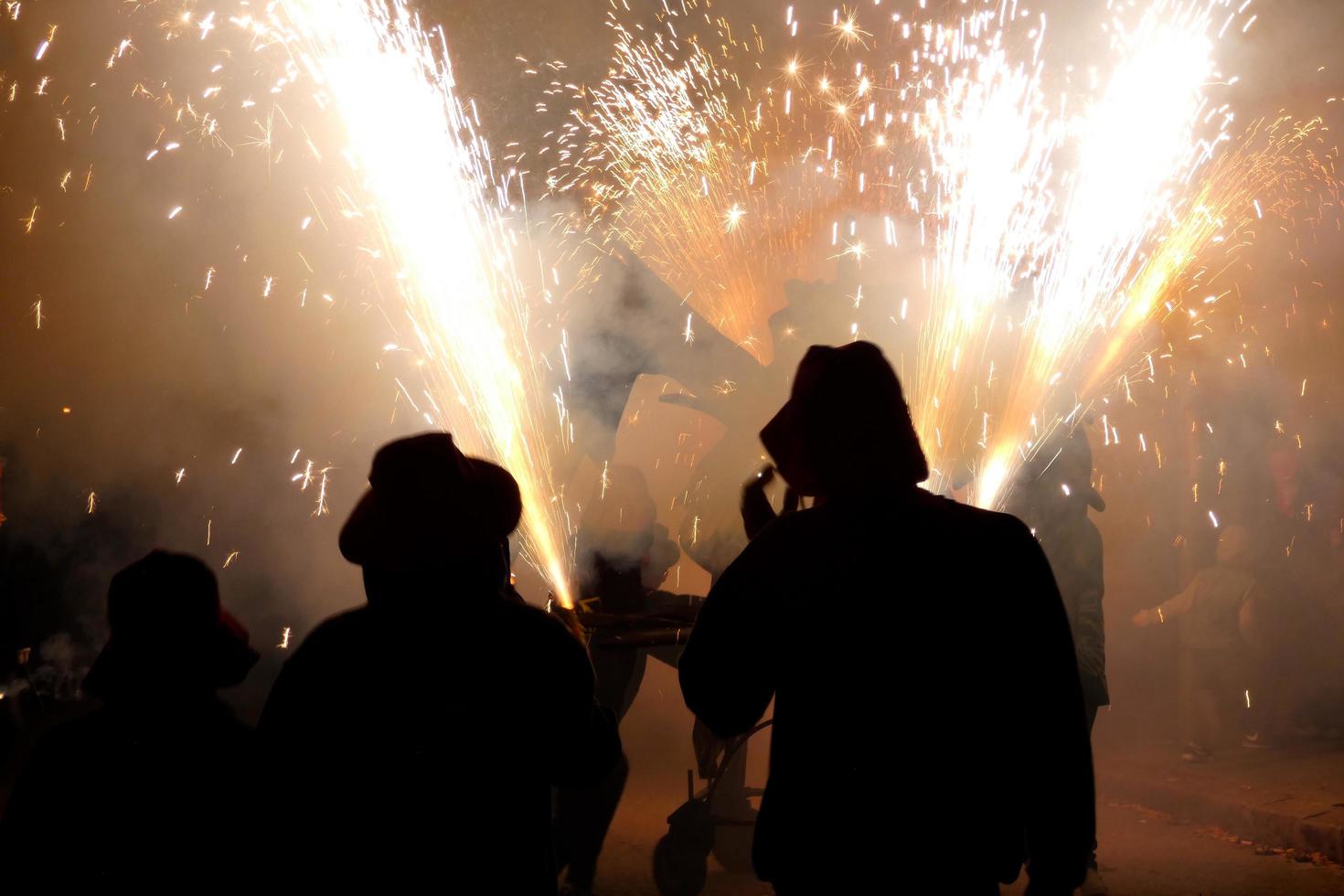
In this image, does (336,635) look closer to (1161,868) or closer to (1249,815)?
(1161,868)

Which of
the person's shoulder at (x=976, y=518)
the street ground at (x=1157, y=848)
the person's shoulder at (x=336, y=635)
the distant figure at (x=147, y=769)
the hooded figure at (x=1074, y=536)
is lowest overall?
the street ground at (x=1157, y=848)

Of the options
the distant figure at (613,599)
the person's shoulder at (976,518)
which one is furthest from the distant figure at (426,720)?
the distant figure at (613,599)

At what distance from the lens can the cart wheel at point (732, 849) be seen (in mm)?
6199

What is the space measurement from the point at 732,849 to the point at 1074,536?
2.66 metres

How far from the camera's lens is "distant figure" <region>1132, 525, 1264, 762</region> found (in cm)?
898

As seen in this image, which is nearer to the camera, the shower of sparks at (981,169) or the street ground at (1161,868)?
the street ground at (1161,868)

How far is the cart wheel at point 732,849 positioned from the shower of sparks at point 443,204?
2.13 meters

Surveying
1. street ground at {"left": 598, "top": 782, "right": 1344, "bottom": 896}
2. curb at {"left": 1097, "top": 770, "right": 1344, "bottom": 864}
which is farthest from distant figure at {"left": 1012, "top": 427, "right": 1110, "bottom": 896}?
curb at {"left": 1097, "top": 770, "right": 1344, "bottom": 864}

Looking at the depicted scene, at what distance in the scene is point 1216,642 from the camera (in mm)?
9086

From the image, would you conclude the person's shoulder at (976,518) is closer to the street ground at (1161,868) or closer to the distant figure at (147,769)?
the distant figure at (147,769)

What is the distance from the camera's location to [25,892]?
2098mm

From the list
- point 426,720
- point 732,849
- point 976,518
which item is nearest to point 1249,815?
point 732,849

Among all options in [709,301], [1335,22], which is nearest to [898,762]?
A: [709,301]

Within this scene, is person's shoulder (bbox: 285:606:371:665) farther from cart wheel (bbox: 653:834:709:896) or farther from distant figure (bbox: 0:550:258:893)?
cart wheel (bbox: 653:834:709:896)
